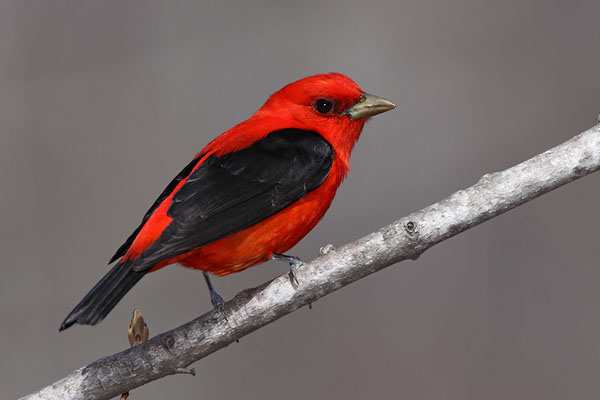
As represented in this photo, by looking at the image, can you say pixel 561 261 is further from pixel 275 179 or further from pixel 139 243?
pixel 139 243

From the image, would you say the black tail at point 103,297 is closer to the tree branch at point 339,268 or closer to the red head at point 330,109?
the tree branch at point 339,268

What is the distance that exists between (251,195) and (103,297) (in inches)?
35.0

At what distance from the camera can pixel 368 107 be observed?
4.61 metres

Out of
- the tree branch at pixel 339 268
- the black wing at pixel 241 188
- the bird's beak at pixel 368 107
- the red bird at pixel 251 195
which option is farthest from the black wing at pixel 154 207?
the bird's beak at pixel 368 107

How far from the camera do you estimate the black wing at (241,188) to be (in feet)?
12.1

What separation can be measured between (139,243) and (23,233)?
9.55 ft

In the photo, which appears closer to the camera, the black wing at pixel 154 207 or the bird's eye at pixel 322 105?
the black wing at pixel 154 207

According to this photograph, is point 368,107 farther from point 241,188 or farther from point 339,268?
point 339,268

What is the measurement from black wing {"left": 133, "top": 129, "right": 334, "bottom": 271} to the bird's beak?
31 centimetres

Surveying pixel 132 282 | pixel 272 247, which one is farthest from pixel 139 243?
pixel 272 247

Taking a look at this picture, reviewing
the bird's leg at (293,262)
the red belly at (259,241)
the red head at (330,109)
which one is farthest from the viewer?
the red head at (330,109)

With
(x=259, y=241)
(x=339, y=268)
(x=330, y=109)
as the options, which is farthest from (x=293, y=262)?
(x=330, y=109)

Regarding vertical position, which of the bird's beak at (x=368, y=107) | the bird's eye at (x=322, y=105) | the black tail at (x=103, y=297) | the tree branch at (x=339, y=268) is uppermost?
the bird's eye at (x=322, y=105)

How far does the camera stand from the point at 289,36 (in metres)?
7.15
